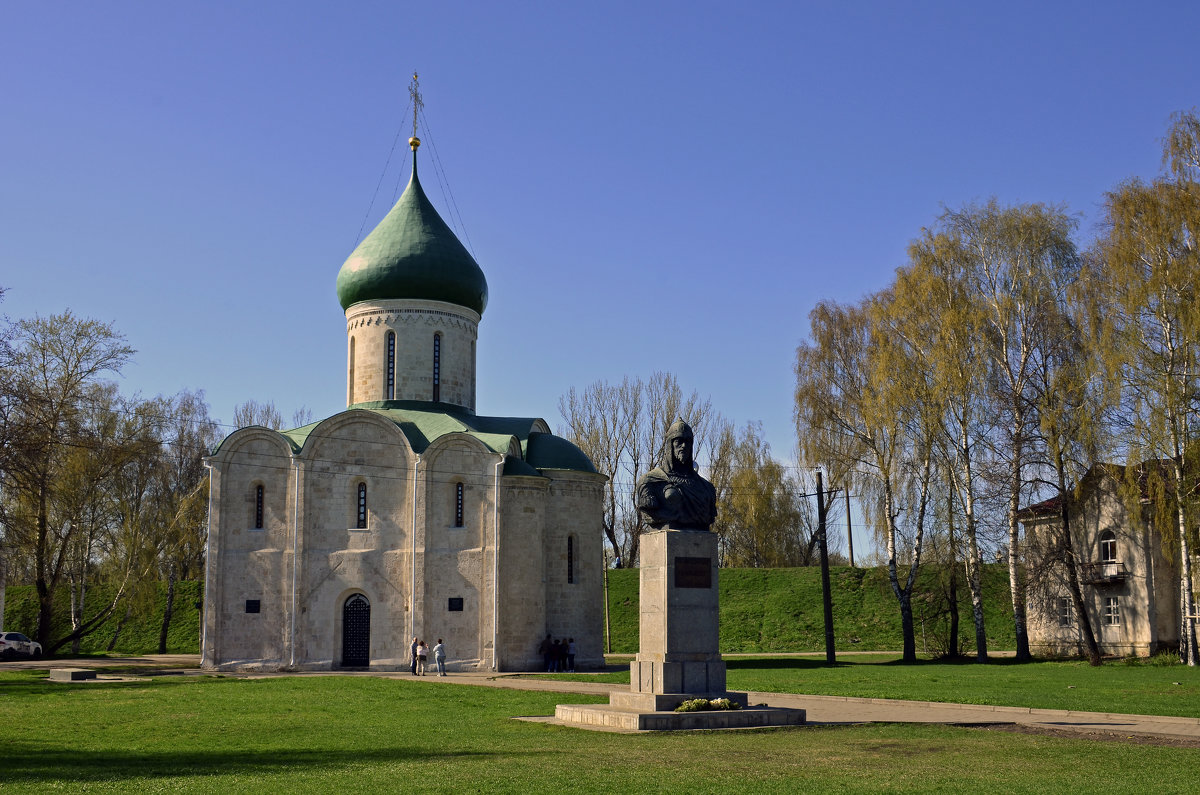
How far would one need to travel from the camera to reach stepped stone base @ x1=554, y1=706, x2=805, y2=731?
13.7 meters

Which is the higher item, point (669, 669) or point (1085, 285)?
point (1085, 285)

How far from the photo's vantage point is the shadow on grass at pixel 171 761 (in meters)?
10.1

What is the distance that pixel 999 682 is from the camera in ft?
72.6

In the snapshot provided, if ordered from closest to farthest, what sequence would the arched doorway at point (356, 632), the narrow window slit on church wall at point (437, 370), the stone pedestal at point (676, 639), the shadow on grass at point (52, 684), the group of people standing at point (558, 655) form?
1. the stone pedestal at point (676, 639)
2. the shadow on grass at point (52, 684)
3. the group of people standing at point (558, 655)
4. the arched doorway at point (356, 632)
5. the narrow window slit on church wall at point (437, 370)

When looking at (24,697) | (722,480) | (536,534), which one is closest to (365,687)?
(24,697)

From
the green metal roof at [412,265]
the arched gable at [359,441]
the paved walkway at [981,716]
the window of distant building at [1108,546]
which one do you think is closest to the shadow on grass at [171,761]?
the paved walkway at [981,716]

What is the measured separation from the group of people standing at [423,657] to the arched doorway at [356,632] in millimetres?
1860

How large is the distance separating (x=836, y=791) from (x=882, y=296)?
2598 cm

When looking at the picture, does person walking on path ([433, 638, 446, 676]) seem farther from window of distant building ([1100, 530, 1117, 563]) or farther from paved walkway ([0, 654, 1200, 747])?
window of distant building ([1100, 530, 1117, 563])

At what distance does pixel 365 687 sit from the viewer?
22.5 meters

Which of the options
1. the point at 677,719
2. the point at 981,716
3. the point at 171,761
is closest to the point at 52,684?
the point at 171,761

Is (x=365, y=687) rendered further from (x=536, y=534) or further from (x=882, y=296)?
(x=882, y=296)

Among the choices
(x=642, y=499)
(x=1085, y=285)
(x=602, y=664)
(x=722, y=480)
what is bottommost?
(x=602, y=664)

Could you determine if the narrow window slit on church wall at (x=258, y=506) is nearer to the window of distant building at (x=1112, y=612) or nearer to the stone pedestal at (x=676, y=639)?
the stone pedestal at (x=676, y=639)
